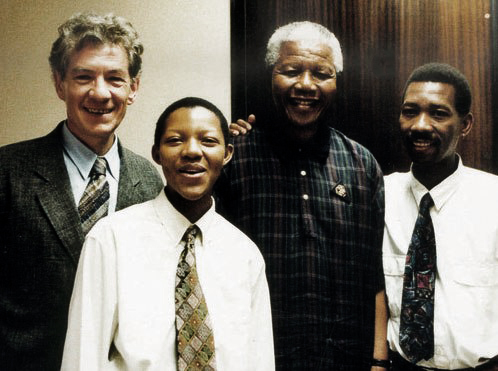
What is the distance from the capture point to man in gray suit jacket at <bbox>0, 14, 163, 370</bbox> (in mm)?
1010

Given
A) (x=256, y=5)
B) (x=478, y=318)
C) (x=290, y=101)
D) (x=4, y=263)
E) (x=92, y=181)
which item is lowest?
(x=478, y=318)

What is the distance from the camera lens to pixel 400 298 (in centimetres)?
Result: 122

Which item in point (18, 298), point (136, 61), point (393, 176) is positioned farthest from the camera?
point (393, 176)

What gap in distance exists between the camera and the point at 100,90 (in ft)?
3.52

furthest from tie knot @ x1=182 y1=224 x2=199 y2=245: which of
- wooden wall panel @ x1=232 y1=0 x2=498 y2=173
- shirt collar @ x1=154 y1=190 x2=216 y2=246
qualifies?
wooden wall panel @ x1=232 y1=0 x2=498 y2=173

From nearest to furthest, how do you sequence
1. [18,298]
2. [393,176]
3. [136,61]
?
[18,298] < [136,61] < [393,176]

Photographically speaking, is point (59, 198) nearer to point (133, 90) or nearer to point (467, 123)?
point (133, 90)

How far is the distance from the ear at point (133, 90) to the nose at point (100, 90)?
6 cm

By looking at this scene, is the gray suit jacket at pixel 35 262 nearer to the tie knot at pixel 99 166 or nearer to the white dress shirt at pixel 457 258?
the tie knot at pixel 99 166

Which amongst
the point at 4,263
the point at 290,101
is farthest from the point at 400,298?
the point at 4,263

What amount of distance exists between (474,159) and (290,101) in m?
0.50

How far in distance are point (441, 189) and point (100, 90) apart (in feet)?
2.76

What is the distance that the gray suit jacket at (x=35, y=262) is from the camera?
3.29 ft

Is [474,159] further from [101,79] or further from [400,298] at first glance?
[101,79]
